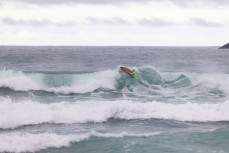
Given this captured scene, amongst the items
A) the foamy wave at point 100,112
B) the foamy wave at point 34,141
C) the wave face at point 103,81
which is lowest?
the foamy wave at point 34,141

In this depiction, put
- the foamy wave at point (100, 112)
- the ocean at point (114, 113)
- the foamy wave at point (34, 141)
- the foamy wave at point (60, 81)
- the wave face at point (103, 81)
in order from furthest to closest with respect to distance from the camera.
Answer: the wave face at point (103, 81) < the foamy wave at point (60, 81) < the foamy wave at point (100, 112) < the ocean at point (114, 113) < the foamy wave at point (34, 141)

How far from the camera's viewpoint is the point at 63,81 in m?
28.6

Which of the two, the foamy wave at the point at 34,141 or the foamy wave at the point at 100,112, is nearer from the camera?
the foamy wave at the point at 34,141

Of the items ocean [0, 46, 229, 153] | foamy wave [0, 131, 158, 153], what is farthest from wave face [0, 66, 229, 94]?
foamy wave [0, 131, 158, 153]

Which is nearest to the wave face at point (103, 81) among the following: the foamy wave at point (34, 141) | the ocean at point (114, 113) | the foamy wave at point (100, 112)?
the ocean at point (114, 113)

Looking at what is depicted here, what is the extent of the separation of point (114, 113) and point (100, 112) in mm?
736

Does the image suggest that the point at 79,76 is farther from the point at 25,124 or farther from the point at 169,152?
the point at 169,152

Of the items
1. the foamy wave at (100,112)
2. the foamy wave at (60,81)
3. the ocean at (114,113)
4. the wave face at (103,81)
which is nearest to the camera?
the ocean at (114,113)

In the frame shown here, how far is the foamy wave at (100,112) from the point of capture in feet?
60.1

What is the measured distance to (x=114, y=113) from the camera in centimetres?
1950

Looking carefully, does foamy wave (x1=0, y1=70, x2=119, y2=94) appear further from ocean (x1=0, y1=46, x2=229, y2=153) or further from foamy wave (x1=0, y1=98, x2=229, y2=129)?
foamy wave (x1=0, y1=98, x2=229, y2=129)

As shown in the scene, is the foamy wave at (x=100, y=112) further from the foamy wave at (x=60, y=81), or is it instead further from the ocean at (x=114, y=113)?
the foamy wave at (x=60, y=81)

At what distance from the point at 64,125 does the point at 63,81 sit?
11.2m

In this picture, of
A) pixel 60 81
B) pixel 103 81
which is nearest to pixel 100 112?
pixel 103 81
